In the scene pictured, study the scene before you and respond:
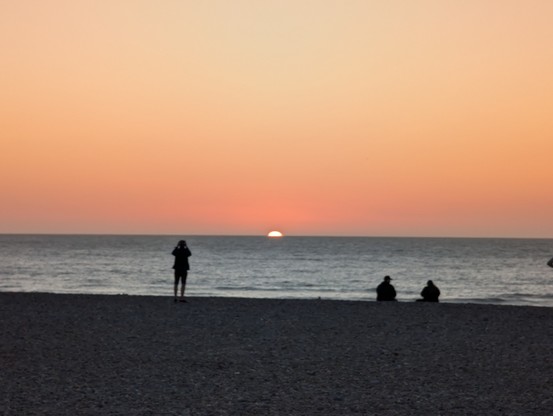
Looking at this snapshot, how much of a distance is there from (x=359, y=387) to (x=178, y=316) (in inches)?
413

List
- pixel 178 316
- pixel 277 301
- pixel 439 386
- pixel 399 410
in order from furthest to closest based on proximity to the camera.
Answer: 1. pixel 277 301
2. pixel 178 316
3. pixel 439 386
4. pixel 399 410

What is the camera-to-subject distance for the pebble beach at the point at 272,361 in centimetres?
1138

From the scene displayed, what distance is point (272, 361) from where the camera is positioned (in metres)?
14.8

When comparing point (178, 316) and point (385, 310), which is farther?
point (385, 310)

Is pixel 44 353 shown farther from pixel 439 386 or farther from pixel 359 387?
pixel 439 386

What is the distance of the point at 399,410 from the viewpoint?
11.0 m

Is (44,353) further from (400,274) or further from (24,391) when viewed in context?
(400,274)

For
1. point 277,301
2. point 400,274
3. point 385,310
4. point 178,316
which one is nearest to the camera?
point 178,316

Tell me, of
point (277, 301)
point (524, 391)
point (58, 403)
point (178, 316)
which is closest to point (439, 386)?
point (524, 391)

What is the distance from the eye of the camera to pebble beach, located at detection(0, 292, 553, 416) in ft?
37.3

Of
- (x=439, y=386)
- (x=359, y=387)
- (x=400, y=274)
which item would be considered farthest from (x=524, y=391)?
(x=400, y=274)

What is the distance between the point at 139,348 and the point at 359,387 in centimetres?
549

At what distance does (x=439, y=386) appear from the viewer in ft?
41.8

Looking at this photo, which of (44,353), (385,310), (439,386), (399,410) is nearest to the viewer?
(399,410)
